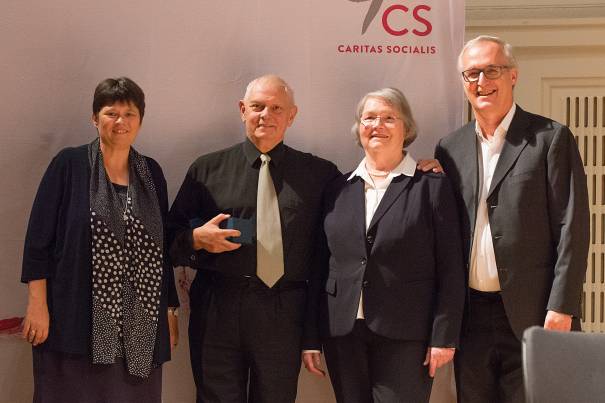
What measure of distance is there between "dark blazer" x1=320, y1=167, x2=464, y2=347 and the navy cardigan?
0.84 meters

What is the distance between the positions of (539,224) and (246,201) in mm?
1034

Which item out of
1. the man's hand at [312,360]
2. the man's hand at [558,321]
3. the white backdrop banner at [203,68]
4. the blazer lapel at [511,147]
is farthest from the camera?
the white backdrop banner at [203,68]

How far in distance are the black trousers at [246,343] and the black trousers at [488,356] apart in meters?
0.60

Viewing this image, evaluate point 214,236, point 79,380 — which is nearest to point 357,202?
point 214,236

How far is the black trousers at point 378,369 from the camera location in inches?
106

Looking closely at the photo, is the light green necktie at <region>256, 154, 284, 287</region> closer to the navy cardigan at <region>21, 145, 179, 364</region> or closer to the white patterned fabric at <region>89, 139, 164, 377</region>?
the white patterned fabric at <region>89, 139, 164, 377</region>

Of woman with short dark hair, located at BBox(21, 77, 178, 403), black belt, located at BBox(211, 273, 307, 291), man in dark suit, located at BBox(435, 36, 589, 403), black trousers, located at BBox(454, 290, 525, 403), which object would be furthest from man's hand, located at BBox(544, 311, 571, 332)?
woman with short dark hair, located at BBox(21, 77, 178, 403)

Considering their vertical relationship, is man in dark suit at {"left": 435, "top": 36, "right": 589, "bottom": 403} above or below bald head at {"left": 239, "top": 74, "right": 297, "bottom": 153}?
below

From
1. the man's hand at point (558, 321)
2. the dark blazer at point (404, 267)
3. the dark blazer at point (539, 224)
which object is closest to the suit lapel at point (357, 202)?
the dark blazer at point (404, 267)

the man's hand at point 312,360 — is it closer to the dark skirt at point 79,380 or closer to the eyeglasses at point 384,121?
the dark skirt at point 79,380

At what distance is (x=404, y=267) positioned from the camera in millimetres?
2721

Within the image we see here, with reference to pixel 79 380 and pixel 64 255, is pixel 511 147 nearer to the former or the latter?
pixel 64 255

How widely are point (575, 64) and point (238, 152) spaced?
206 centimetres

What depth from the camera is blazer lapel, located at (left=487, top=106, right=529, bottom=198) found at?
2.77 meters
